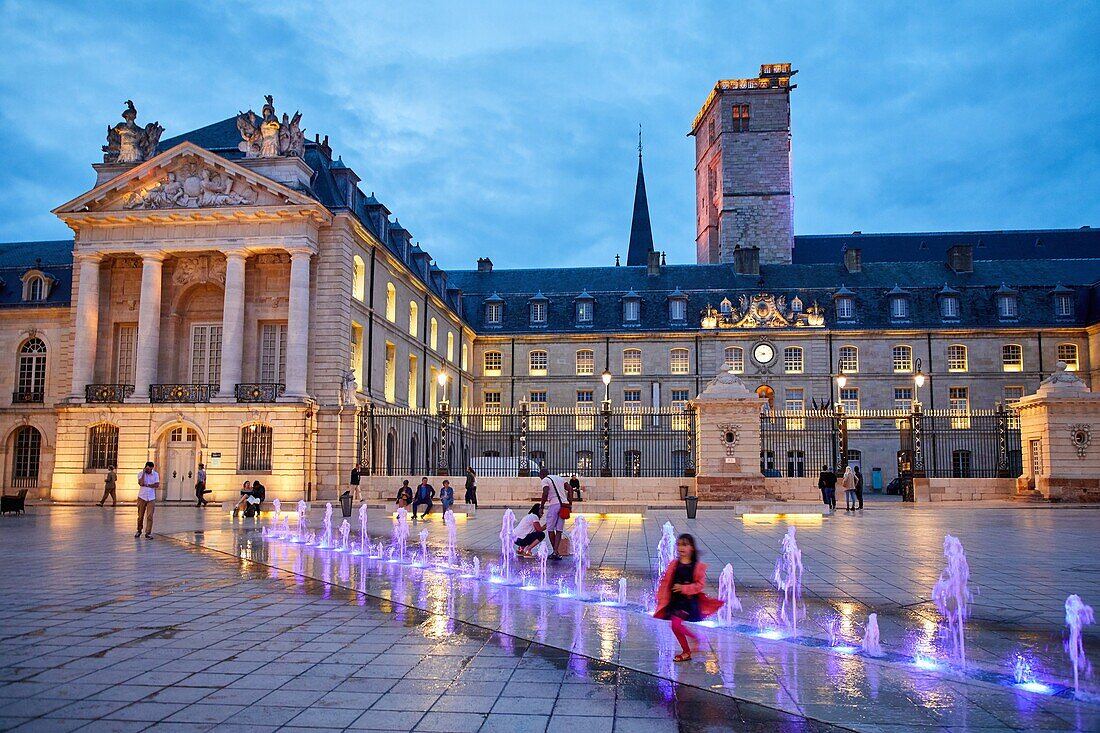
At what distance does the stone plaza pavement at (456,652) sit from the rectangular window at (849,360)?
41450 millimetres

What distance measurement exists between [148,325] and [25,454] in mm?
12279

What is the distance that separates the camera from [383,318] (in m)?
40.7

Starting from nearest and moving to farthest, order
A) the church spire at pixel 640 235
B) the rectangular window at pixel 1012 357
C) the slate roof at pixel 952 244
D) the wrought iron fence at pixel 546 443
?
the wrought iron fence at pixel 546 443, the rectangular window at pixel 1012 357, the slate roof at pixel 952 244, the church spire at pixel 640 235

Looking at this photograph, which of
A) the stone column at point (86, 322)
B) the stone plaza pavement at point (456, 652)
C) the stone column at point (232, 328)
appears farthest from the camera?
the stone column at point (86, 322)

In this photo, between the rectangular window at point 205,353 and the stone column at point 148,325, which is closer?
the stone column at point 148,325

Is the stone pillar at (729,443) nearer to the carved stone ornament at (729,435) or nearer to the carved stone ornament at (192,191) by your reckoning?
the carved stone ornament at (729,435)

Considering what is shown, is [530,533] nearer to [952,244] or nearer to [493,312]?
[493,312]

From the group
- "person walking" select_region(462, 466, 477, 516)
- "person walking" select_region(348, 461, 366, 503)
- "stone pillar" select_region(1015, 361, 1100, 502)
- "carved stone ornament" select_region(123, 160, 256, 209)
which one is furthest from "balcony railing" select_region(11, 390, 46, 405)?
"stone pillar" select_region(1015, 361, 1100, 502)

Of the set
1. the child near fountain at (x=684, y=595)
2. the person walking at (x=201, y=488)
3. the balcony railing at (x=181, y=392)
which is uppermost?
the balcony railing at (x=181, y=392)

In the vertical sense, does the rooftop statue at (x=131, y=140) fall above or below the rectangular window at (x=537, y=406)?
above

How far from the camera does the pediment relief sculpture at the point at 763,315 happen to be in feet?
182

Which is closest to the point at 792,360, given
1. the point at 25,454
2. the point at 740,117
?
the point at 740,117

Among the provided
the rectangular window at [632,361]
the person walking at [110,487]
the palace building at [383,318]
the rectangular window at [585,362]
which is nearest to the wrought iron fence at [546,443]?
the palace building at [383,318]

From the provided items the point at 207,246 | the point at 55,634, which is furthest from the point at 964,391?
the point at 55,634
